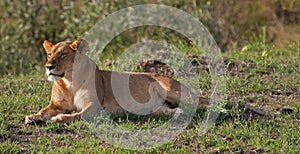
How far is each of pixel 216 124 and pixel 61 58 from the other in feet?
4.93

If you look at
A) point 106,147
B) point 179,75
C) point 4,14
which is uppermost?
point 4,14

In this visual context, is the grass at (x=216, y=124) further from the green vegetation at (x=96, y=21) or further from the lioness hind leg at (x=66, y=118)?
the green vegetation at (x=96, y=21)

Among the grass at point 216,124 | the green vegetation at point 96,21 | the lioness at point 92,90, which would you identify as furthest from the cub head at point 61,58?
the green vegetation at point 96,21

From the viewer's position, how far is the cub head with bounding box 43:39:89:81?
22.1ft

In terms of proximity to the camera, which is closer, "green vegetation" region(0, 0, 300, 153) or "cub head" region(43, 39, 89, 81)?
"green vegetation" region(0, 0, 300, 153)

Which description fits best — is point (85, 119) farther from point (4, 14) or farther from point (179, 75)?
point (4, 14)

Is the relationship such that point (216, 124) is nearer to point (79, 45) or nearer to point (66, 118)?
point (66, 118)

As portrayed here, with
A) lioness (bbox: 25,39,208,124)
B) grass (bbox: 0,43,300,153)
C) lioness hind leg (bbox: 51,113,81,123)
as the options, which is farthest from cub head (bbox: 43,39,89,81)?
grass (bbox: 0,43,300,153)

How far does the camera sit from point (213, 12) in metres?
13.1

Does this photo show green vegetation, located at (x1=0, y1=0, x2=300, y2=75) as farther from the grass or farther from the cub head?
the cub head

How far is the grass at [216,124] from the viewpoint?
6.12 m

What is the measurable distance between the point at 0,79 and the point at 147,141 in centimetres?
333

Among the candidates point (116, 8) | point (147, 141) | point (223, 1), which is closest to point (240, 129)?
point (147, 141)

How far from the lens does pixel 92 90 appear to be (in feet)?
22.9
